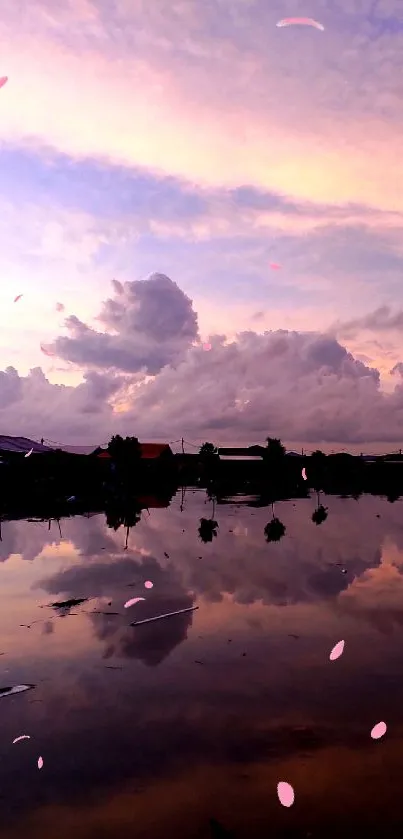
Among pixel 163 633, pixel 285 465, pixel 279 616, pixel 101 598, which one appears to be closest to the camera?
pixel 163 633

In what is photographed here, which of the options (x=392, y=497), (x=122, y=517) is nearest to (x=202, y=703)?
(x=122, y=517)

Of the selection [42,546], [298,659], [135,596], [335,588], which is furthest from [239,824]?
[42,546]

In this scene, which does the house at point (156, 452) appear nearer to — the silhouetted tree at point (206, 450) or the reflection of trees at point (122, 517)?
the silhouetted tree at point (206, 450)

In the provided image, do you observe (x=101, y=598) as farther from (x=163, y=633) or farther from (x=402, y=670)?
(x=402, y=670)

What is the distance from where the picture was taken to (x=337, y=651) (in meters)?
14.1

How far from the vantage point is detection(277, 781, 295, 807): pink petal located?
26.5 feet

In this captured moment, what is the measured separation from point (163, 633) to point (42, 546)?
52.9 feet

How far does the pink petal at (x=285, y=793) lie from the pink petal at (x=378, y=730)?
210 centimetres

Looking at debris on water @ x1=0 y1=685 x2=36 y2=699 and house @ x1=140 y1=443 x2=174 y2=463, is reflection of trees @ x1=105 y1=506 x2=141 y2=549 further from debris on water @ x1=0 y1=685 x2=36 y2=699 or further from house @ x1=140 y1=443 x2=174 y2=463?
house @ x1=140 y1=443 x2=174 y2=463

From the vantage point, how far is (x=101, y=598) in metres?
19.2

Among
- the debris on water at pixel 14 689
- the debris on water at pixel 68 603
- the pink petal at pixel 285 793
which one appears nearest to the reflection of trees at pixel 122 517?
the debris on water at pixel 68 603

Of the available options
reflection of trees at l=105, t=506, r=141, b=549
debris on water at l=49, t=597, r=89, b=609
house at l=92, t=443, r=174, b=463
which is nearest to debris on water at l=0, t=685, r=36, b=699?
debris on water at l=49, t=597, r=89, b=609

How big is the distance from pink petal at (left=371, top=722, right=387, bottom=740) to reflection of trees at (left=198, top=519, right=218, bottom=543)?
72.2 feet

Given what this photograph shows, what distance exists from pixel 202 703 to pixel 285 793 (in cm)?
321
